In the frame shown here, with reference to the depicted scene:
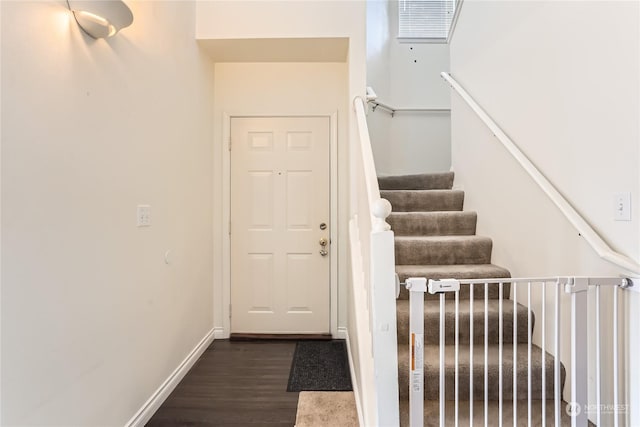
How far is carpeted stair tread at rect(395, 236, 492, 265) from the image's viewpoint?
2.27 m

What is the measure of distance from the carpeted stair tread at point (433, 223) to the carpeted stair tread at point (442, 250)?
0.18 meters

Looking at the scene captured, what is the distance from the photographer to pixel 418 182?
10.1ft

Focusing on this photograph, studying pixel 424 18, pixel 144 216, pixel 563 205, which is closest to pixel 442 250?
pixel 563 205

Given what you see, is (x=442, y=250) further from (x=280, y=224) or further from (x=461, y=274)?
(x=280, y=224)

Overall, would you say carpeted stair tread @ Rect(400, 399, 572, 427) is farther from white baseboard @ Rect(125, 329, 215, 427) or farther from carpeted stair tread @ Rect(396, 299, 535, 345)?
white baseboard @ Rect(125, 329, 215, 427)

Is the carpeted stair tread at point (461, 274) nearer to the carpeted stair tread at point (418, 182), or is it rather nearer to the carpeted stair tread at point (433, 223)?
the carpeted stair tread at point (433, 223)

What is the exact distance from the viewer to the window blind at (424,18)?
409 centimetres

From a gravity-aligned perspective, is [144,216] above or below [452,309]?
above

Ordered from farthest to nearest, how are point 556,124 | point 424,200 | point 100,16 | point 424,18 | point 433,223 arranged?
point 424,18, point 424,200, point 433,223, point 556,124, point 100,16

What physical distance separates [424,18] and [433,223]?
298 cm

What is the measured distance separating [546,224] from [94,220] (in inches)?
89.3

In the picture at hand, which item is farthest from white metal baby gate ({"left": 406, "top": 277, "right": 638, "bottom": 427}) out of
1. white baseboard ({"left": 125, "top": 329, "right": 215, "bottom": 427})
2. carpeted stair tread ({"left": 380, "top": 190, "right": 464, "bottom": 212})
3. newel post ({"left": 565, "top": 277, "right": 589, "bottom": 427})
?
white baseboard ({"left": 125, "top": 329, "right": 215, "bottom": 427})

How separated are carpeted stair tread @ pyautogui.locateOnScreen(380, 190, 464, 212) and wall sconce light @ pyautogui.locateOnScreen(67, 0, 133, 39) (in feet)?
6.45

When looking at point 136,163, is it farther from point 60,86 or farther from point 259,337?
point 259,337
